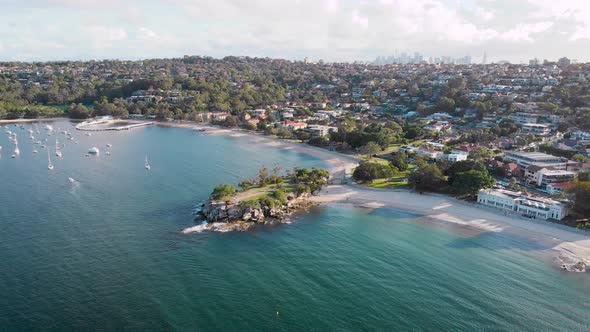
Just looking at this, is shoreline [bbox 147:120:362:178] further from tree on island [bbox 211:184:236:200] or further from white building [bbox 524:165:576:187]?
white building [bbox 524:165:576:187]

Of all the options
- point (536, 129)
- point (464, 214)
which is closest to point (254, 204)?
point (464, 214)

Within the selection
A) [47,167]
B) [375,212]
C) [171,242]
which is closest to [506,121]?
[375,212]

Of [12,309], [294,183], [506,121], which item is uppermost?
[506,121]

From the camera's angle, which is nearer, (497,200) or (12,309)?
(12,309)

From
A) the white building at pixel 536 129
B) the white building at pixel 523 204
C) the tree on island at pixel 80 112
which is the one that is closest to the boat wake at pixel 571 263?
the white building at pixel 523 204

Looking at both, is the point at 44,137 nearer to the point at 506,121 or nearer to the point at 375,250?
the point at 375,250

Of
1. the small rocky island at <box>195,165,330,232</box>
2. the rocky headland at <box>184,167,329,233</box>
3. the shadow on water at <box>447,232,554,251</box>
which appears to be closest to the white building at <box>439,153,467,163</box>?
the small rocky island at <box>195,165,330,232</box>

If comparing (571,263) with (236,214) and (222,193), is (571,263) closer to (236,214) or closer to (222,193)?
(236,214)

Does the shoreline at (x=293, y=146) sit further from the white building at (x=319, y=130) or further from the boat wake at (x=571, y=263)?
the boat wake at (x=571, y=263)
